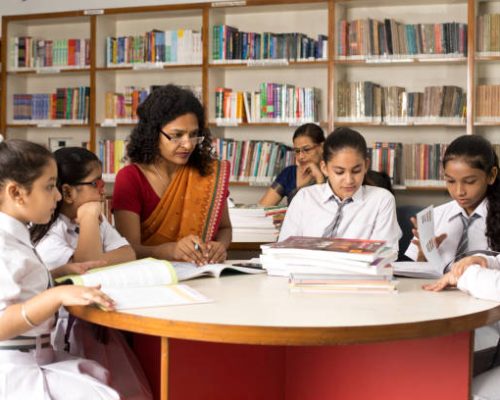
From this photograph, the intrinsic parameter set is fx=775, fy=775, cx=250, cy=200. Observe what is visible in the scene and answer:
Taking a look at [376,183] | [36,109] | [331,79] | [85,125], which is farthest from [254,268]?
[36,109]

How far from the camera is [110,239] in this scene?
2311mm

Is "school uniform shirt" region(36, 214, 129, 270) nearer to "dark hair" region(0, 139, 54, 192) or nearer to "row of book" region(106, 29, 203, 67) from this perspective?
"dark hair" region(0, 139, 54, 192)

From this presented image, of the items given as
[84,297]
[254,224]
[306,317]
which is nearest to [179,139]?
[84,297]

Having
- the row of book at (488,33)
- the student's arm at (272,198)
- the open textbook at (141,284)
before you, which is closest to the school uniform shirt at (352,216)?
the open textbook at (141,284)

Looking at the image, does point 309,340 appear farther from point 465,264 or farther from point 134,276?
point 465,264

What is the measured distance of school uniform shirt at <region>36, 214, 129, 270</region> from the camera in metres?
2.08

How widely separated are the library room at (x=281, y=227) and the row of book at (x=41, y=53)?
0.77 m

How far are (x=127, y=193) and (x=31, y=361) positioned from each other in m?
0.94

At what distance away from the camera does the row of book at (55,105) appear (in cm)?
584

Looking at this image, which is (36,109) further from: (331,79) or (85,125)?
(331,79)

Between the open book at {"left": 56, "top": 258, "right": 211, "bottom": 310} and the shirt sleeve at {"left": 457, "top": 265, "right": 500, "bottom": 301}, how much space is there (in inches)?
23.4

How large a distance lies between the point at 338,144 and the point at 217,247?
2.28ft

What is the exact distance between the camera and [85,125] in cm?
581

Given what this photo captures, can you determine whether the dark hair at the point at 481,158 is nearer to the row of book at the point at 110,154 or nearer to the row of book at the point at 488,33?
the row of book at the point at 488,33
